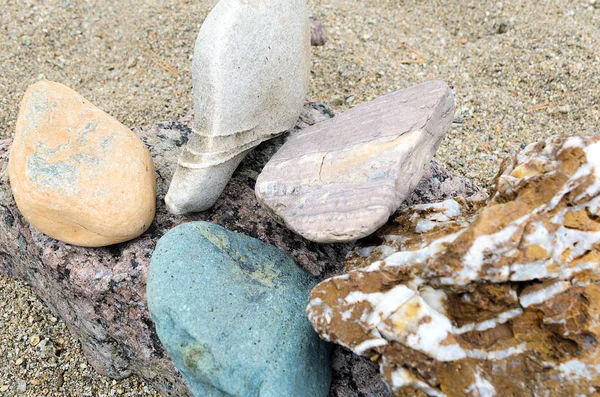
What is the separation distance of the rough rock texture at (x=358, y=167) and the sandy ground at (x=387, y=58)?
1.11 m

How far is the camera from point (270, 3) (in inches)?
74.9

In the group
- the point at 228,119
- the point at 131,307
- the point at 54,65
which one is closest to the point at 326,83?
the point at 228,119

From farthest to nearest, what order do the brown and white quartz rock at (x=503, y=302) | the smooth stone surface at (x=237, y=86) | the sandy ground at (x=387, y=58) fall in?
the sandy ground at (x=387, y=58)
the smooth stone surface at (x=237, y=86)
the brown and white quartz rock at (x=503, y=302)

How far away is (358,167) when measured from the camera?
1754 millimetres

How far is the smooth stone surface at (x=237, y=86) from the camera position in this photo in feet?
6.09

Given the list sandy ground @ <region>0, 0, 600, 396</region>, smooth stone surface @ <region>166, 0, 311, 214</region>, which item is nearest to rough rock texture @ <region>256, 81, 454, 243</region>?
smooth stone surface @ <region>166, 0, 311, 214</region>

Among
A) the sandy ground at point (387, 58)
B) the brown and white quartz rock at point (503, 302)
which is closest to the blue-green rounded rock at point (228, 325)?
the brown and white quartz rock at point (503, 302)

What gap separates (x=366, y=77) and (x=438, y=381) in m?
2.44

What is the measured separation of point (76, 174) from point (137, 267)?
406mm

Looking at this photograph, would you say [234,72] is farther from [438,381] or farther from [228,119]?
[438,381]

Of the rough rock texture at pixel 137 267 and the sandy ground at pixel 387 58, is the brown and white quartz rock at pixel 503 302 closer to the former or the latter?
the rough rock texture at pixel 137 267

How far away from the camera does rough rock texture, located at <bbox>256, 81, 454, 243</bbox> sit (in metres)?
1.64

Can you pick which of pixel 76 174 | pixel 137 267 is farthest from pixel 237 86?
pixel 137 267

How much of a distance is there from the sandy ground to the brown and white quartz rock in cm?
145
